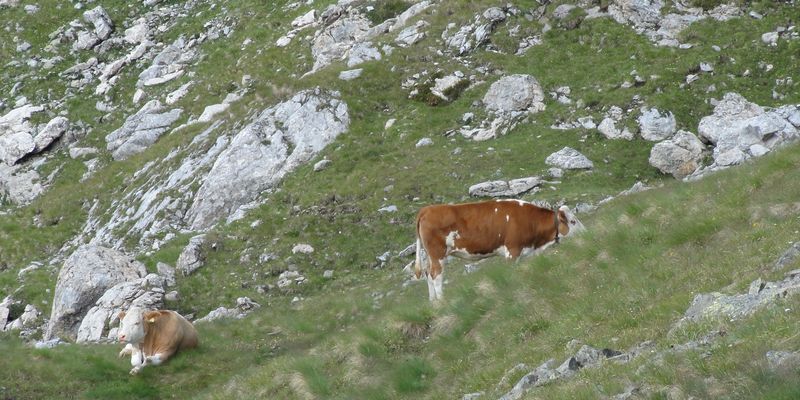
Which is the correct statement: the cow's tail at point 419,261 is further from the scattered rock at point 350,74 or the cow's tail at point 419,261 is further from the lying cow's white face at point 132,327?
the scattered rock at point 350,74

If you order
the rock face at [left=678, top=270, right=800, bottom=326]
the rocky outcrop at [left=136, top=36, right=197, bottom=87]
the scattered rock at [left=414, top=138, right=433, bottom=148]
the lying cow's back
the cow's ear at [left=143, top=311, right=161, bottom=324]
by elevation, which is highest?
the rock face at [left=678, top=270, right=800, bottom=326]

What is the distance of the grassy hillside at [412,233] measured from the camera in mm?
10531

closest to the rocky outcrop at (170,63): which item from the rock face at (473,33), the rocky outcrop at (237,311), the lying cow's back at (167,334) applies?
the rock face at (473,33)

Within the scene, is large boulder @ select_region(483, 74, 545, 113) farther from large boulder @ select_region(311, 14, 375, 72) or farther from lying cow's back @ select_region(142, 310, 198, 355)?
lying cow's back @ select_region(142, 310, 198, 355)

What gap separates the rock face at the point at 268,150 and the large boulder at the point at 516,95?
6.72 m

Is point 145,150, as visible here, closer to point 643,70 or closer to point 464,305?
point 643,70

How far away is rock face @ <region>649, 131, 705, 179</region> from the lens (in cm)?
2773

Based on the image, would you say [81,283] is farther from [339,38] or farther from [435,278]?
[339,38]

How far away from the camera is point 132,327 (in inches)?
667

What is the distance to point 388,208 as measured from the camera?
94.3ft

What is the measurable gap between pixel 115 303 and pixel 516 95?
18.9 meters

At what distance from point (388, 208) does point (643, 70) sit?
43.6 ft

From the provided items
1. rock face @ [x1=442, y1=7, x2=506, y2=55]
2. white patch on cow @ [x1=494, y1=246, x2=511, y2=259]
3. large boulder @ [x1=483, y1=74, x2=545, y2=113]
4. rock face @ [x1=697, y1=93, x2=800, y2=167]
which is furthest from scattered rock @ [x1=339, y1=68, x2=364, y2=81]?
white patch on cow @ [x1=494, y1=246, x2=511, y2=259]

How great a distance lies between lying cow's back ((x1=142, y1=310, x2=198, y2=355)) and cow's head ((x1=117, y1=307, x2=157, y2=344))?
0.70 feet
